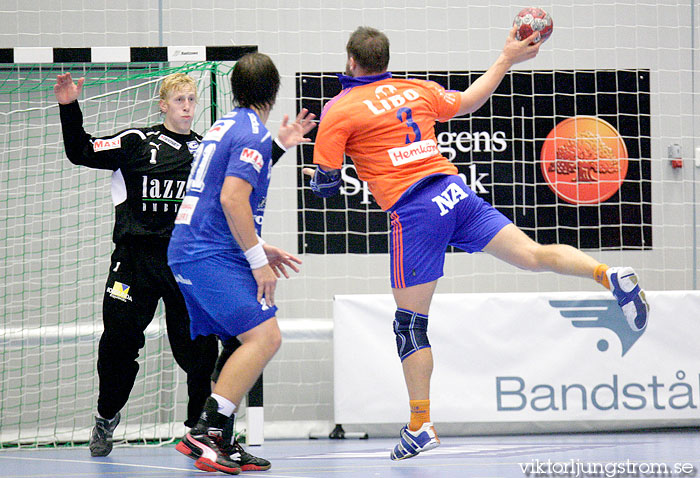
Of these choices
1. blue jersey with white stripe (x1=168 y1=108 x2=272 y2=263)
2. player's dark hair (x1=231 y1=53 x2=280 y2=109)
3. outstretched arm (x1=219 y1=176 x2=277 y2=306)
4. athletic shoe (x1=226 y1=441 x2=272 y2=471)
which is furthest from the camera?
athletic shoe (x1=226 y1=441 x2=272 y2=471)

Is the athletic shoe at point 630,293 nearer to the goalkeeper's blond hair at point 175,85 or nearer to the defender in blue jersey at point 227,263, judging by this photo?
the defender in blue jersey at point 227,263

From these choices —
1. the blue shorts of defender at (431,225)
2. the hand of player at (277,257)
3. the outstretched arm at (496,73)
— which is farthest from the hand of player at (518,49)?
the hand of player at (277,257)

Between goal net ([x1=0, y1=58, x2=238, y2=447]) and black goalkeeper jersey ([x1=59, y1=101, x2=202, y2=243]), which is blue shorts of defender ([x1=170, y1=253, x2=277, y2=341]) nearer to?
black goalkeeper jersey ([x1=59, y1=101, x2=202, y2=243])

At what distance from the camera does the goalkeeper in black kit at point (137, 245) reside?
500cm

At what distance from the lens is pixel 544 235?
7.45 metres

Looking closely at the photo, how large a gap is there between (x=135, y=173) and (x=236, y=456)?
199 cm

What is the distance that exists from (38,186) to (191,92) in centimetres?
261

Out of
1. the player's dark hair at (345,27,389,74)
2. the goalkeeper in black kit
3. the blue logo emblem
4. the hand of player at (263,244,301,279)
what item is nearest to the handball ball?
the player's dark hair at (345,27,389,74)

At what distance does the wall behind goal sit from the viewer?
734 centimetres

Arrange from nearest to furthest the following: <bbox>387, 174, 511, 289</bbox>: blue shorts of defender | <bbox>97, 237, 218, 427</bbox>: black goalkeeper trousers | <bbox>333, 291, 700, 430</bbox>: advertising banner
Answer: <bbox>387, 174, 511, 289</bbox>: blue shorts of defender
<bbox>97, 237, 218, 427</bbox>: black goalkeeper trousers
<bbox>333, 291, 700, 430</bbox>: advertising banner

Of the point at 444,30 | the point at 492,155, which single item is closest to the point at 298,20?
the point at 444,30

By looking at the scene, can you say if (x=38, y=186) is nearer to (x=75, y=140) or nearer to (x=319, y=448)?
(x=75, y=140)

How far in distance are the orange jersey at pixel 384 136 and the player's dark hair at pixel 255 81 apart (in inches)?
18.1

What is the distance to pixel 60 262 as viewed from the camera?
7.12m
